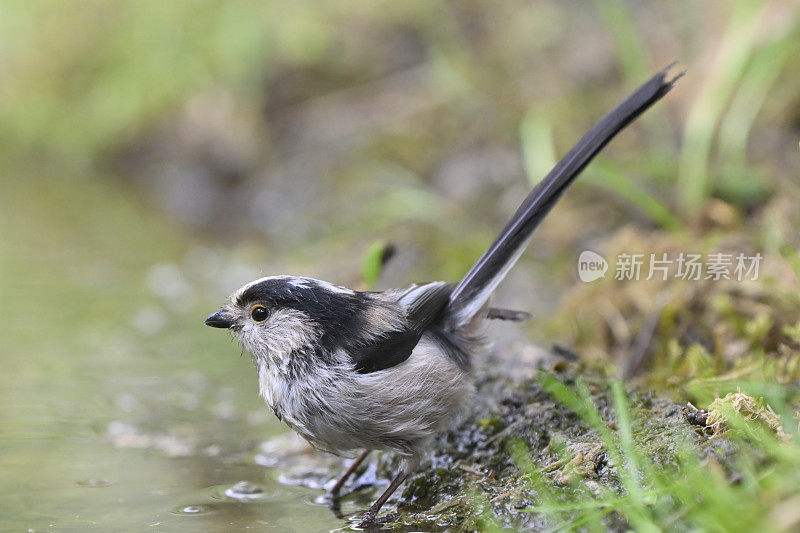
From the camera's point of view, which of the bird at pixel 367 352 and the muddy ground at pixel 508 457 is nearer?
the muddy ground at pixel 508 457

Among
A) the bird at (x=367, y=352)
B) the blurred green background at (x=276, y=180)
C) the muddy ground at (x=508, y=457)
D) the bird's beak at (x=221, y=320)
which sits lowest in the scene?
the muddy ground at (x=508, y=457)

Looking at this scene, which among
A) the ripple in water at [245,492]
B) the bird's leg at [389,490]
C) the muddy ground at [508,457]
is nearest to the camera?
the muddy ground at [508,457]

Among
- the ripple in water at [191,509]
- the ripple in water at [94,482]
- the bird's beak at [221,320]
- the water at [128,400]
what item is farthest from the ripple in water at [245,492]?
the bird's beak at [221,320]

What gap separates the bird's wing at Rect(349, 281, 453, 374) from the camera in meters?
3.18

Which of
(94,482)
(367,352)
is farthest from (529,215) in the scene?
(94,482)

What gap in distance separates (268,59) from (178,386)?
26.0 feet

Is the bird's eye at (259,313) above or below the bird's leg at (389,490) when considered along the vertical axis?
above

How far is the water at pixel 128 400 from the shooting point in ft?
10.7

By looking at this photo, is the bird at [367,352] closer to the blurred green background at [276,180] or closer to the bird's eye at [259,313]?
the bird's eye at [259,313]

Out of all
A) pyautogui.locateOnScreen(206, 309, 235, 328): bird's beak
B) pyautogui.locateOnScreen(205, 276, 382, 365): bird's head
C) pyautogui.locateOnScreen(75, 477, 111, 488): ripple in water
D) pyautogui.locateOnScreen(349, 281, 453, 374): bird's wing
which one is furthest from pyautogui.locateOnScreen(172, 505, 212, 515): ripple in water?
pyautogui.locateOnScreen(349, 281, 453, 374): bird's wing

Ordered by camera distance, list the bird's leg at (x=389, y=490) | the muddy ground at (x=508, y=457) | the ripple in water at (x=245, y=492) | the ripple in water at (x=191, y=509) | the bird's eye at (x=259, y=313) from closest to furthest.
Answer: the muddy ground at (x=508, y=457) → the bird's leg at (x=389, y=490) → the ripple in water at (x=191, y=509) → the bird's eye at (x=259, y=313) → the ripple in water at (x=245, y=492)

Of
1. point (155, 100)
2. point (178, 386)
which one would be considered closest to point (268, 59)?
point (155, 100)

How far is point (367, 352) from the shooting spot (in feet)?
10.4

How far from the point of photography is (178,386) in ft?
16.4
